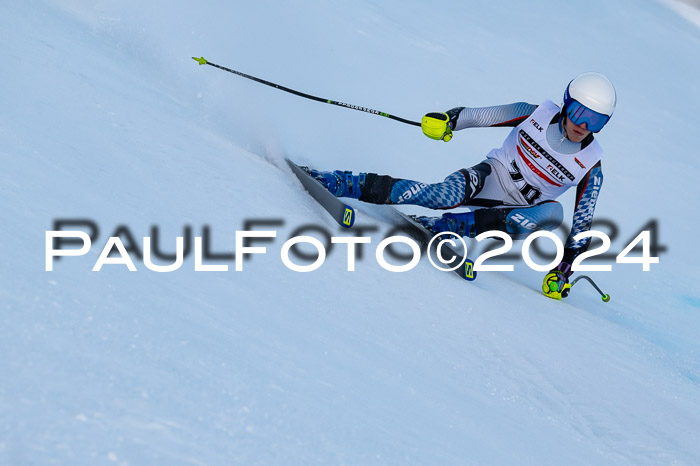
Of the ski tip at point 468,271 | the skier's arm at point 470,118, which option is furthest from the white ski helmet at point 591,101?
the ski tip at point 468,271

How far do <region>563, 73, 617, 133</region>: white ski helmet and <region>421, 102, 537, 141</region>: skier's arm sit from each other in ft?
1.07

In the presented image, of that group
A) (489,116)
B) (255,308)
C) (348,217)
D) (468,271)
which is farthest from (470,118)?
(255,308)

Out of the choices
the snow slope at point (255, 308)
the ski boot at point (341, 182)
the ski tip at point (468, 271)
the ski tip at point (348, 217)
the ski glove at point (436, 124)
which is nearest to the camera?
the snow slope at point (255, 308)

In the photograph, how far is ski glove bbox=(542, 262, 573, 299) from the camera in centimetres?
320

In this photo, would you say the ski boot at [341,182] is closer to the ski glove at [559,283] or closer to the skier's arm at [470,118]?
the skier's arm at [470,118]

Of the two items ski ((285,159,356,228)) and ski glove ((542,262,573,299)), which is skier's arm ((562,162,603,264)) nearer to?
ski glove ((542,262,573,299))

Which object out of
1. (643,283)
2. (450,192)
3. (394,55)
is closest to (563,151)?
(450,192)

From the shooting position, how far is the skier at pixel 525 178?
304 centimetres

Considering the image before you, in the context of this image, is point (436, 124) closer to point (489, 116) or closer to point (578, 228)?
point (489, 116)

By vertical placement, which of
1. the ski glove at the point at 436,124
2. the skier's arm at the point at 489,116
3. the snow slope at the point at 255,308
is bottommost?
the snow slope at the point at 255,308

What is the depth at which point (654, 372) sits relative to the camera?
2.79m

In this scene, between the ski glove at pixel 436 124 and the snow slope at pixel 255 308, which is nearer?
the snow slope at pixel 255 308

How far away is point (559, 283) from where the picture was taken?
3.20 m

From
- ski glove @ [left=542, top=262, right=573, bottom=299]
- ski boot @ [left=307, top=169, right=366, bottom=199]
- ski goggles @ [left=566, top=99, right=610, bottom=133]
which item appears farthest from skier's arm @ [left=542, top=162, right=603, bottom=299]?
ski boot @ [left=307, top=169, right=366, bottom=199]
